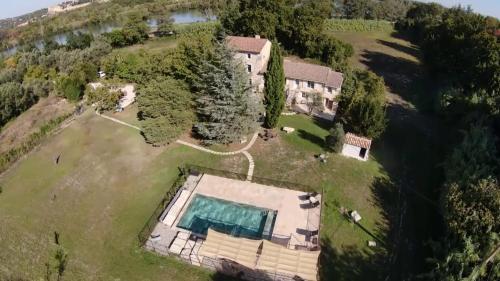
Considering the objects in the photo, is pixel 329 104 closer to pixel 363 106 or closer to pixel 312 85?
pixel 312 85

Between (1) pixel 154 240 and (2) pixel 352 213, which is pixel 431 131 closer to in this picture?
(2) pixel 352 213

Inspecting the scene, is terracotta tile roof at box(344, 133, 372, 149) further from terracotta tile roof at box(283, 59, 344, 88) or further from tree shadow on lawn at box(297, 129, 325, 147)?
terracotta tile roof at box(283, 59, 344, 88)

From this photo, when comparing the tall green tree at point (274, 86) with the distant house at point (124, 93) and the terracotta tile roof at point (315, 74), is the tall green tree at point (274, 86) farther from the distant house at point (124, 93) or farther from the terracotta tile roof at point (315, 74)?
the distant house at point (124, 93)

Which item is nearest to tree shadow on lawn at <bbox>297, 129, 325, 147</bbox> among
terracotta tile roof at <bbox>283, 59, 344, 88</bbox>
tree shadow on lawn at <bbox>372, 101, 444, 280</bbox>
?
tree shadow on lawn at <bbox>372, 101, 444, 280</bbox>

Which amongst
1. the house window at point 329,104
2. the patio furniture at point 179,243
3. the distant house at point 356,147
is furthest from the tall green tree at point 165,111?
the house window at point 329,104

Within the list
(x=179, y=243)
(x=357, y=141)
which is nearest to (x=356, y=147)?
(x=357, y=141)

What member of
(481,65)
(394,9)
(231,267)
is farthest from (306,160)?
(394,9)
